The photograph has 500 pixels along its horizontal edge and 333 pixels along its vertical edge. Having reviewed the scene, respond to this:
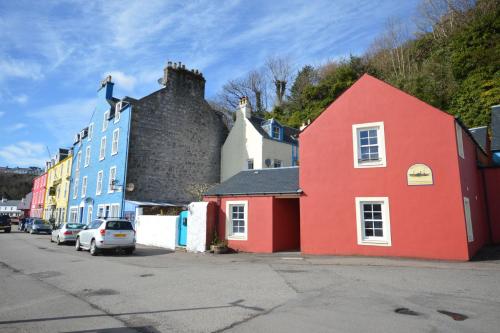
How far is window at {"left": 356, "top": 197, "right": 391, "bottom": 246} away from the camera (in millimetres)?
13286

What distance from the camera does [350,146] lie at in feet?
47.8

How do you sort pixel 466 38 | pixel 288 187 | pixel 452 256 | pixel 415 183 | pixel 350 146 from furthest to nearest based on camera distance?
pixel 466 38, pixel 288 187, pixel 350 146, pixel 415 183, pixel 452 256

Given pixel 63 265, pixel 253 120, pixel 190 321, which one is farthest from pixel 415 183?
pixel 253 120

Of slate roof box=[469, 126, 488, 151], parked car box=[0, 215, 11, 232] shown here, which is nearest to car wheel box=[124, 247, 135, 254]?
slate roof box=[469, 126, 488, 151]

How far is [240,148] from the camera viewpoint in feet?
98.6

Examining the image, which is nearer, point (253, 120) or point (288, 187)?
point (288, 187)

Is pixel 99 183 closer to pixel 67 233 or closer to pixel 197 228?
pixel 67 233

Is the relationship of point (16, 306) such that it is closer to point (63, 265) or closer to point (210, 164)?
point (63, 265)

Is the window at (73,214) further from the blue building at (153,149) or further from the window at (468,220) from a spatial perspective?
the window at (468,220)

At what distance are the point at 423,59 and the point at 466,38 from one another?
806 cm

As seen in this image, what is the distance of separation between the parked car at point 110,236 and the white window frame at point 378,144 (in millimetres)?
11528

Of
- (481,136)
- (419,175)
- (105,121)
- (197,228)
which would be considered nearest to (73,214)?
(105,121)

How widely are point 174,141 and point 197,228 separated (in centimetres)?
1313

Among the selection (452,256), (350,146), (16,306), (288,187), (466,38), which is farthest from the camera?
(466,38)
